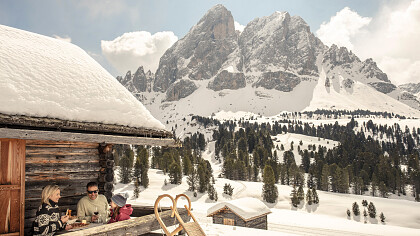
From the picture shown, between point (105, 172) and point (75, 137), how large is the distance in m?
3.48

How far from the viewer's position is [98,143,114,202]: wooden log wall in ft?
31.2

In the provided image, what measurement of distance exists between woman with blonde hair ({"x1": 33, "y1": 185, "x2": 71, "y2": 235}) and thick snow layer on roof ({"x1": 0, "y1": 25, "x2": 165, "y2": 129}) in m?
1.77

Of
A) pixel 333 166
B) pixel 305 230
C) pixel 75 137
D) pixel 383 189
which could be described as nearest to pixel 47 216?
pixel 75 137

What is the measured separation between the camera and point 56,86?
7.12 meters

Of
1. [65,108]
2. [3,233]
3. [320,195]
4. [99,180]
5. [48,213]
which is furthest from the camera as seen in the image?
[320,195]

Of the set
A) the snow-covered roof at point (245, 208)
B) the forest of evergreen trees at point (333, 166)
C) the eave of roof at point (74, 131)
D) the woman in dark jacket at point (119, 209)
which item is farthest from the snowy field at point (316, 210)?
the woman in dark jacket at point (119, 209)

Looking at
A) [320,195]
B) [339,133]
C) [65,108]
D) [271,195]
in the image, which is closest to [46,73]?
[65,108]

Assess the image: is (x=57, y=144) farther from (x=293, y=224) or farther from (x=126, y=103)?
(x=293, y=224)

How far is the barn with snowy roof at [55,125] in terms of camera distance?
19.7 feet

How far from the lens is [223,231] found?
35.2 feet

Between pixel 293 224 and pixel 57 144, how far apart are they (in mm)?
42561

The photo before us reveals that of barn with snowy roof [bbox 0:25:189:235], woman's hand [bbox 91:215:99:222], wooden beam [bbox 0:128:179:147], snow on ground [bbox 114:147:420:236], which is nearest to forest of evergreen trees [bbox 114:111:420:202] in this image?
snow on ground [bbox 114:147:420:236]

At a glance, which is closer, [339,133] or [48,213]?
[48,213]

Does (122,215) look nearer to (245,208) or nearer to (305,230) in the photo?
(245,208)
